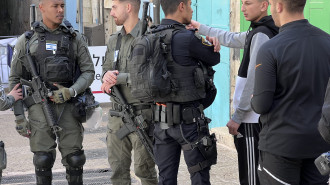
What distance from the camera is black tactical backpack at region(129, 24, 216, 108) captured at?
4.19 m

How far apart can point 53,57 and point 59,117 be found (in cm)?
58

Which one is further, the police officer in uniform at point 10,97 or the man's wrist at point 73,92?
the man's wrist at point 73,92

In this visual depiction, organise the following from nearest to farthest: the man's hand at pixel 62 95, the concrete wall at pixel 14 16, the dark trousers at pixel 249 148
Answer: the dark trousers at pixel 249 148 < the man's hand at pixel 62 95 < the concrete wall at pixel 14 16

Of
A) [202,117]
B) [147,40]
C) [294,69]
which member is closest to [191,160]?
[202,117]

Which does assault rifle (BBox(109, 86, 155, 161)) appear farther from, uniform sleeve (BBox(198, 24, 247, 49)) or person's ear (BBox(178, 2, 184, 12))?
person's ear (BBox(178, 2, 184, 12))

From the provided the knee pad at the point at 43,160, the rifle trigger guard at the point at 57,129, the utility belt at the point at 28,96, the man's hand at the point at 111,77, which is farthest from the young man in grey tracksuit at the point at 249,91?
the utility belt at the point at 28,96

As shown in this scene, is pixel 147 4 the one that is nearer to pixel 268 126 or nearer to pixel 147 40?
pixel 147 40

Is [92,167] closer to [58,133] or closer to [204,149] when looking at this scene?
[58,133]

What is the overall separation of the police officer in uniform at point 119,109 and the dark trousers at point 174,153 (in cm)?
64

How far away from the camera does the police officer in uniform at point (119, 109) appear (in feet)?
16.7

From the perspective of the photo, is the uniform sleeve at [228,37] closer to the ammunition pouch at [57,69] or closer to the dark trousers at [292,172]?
the ammunition pouch at [57,69]

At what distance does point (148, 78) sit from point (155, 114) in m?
0.40

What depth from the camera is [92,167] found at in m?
6.88

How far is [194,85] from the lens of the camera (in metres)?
4.31
